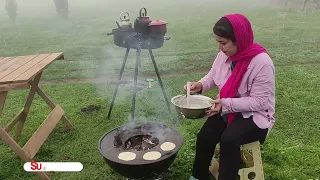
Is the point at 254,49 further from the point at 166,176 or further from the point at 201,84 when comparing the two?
the point at 166,176

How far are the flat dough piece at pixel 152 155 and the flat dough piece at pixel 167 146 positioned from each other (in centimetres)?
10

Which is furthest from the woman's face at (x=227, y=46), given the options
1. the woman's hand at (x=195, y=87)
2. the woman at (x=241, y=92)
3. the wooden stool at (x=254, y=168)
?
the wooden stool at (x=254, y=168)

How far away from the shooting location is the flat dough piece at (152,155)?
2.68 meters

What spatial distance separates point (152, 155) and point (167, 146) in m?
0.21

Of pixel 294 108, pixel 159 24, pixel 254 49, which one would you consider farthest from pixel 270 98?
pixel 294 108

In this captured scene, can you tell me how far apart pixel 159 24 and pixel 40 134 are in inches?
81.6

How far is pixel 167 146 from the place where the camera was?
2.87 meters

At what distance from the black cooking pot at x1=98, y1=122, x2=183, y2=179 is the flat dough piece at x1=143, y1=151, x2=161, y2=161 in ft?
0.10

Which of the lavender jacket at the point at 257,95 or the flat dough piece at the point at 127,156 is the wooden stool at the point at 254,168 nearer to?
the lavender jacket at the point at 257,95

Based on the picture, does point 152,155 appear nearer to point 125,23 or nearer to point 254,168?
point 254,168

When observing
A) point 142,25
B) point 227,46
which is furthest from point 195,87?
point 142,25

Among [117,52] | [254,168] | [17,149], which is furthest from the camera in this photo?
[117,52]

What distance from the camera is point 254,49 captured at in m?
2.54

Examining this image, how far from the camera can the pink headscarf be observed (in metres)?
2.43
